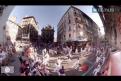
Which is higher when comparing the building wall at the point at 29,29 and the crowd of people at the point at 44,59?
the building wall at the point at 29,29

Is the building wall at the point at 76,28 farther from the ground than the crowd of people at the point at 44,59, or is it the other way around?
the building wall at the point at 76,28

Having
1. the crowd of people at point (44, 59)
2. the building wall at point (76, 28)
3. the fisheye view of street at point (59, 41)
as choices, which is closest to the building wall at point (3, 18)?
the fisheye view of street at point (59, 41)

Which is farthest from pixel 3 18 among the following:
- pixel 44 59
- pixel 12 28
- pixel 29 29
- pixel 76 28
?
pixel 76 28

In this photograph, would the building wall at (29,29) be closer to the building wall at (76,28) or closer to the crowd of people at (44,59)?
the crowd of people at (44,59)

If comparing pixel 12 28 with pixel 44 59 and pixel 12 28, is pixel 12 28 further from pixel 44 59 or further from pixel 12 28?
pixel 44 59

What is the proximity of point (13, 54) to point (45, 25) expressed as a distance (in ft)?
1.85

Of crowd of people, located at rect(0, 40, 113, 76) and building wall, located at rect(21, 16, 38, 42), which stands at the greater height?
building wall, located at rect(21, 16, 38, 42)

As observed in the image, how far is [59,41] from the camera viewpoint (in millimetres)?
3492

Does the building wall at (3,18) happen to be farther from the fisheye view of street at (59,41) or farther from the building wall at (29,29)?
the building wall at (29,29)

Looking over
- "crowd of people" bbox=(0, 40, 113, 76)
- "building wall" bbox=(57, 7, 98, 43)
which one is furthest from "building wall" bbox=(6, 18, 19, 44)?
"building wall" bbox=(57, 7, 98, 43)

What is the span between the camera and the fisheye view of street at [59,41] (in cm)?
346

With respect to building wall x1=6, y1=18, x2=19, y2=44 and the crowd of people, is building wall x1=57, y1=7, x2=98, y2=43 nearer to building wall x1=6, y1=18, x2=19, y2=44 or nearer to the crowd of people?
the crowd of people

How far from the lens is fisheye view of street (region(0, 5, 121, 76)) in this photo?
346 centimetres

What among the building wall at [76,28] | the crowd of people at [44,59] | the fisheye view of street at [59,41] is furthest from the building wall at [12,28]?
the building wall at [76,28]
